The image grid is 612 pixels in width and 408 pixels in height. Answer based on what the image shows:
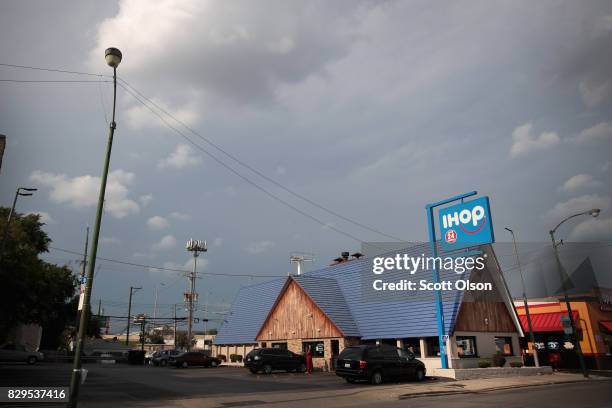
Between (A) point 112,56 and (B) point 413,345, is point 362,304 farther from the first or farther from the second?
(A) point 112,56

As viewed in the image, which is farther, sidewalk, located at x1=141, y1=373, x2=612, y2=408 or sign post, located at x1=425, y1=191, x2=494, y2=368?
sign post, located at x1=425, y1=191, x2=494, y2=368

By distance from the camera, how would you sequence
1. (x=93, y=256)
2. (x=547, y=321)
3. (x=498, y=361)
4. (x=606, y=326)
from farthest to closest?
1. (x=547, y=321)
2. (x=606, y=326)
3. (x=498, y=361)
4. (x=93, y=256)

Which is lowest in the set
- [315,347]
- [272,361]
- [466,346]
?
[272,361]

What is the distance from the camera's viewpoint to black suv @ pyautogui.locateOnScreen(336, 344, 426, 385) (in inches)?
882

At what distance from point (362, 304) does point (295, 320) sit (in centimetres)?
593

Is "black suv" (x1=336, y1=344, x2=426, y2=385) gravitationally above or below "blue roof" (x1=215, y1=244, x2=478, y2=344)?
below

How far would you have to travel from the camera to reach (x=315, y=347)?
3644 cm

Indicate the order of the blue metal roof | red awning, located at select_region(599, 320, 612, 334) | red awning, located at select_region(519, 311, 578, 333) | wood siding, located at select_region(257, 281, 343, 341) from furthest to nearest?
1. red awning, located at select_region(519, 311, 578, 333)
2. wood siding, located at select_region(257, 281, 343, 341)
3. red awning, located at select_region(599, 320, 612, 334)
4. the blue metal roof

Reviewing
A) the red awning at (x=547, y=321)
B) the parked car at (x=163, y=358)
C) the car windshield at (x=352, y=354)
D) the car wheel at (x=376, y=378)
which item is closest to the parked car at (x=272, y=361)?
the car windshield at (x=352, y=354)

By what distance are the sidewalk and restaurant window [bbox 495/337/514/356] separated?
693 cm

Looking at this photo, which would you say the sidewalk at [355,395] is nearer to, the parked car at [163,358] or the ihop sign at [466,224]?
the ihop sign at [466,224]

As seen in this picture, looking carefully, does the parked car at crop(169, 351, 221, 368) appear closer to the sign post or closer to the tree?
the tree

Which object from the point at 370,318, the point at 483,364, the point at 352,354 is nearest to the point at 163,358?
the point at 370,318

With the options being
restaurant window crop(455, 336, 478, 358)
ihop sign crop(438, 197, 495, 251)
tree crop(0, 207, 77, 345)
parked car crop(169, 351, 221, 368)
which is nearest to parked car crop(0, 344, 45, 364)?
tree crop(0, 207, 77, 345)
